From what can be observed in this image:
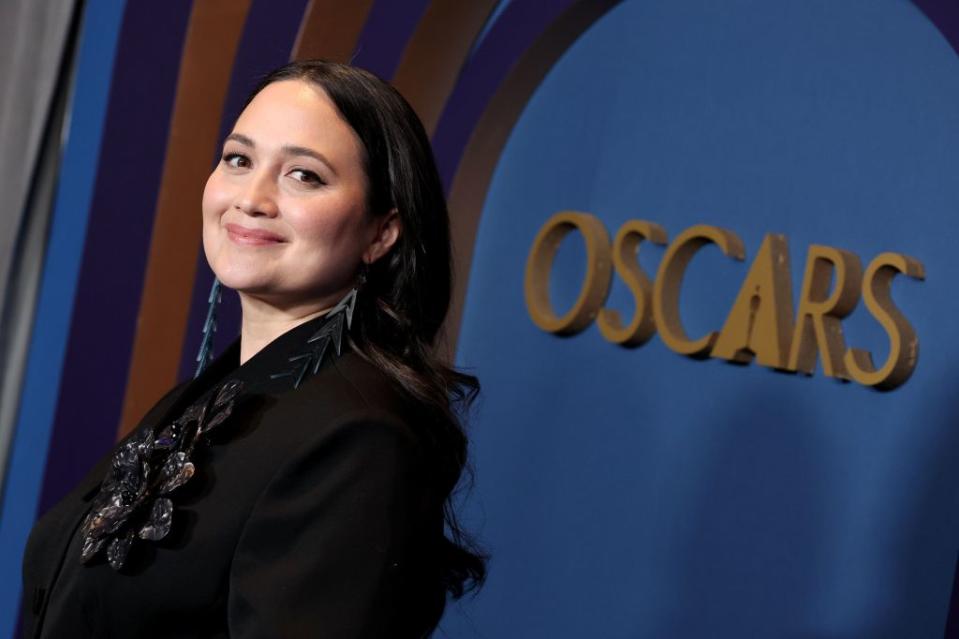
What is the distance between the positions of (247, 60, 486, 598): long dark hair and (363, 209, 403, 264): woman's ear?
0.01 meters

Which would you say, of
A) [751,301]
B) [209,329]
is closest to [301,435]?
[209,329]

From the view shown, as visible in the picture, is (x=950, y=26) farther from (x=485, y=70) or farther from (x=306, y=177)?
(x=485, y=70)

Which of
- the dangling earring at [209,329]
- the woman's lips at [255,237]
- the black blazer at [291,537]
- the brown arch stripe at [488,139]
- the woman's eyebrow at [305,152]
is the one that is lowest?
the black blazer at [291,537]

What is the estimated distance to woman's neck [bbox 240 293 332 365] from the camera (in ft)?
6.43

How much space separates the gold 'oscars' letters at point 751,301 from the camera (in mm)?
2652

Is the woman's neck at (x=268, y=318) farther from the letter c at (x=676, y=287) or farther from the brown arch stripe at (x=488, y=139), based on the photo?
the brown arch stripe at (x=488, y=139)

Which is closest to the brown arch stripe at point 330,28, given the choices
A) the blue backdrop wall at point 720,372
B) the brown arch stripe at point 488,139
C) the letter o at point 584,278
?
the brown arch stripe at point 488,139

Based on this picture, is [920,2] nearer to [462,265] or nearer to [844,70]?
[844,70]

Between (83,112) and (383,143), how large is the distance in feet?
7.22

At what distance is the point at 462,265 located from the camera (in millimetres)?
3777

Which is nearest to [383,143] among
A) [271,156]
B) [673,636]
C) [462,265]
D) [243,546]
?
[271,156]

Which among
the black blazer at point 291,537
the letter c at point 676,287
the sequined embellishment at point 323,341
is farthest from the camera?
the letter c at point 676,287

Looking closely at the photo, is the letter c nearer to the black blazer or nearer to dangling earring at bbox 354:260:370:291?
dangling earring at bbox 354:260:370:291

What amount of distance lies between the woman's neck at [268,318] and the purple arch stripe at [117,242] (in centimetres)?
197
